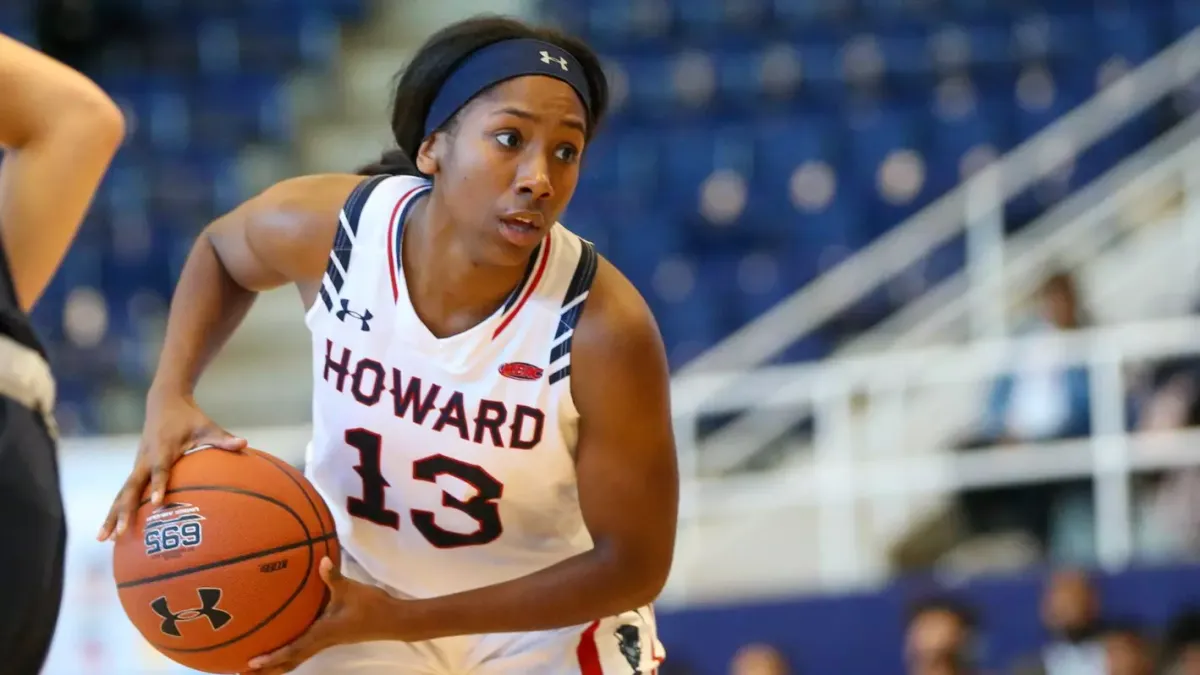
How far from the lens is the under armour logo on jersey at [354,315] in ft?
10.3

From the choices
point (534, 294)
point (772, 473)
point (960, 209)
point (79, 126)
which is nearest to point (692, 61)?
point (960, 209)

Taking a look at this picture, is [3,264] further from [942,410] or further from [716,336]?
[716,336]

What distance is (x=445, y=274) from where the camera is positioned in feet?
10.1

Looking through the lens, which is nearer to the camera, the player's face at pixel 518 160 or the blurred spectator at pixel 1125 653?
the player's face at pixel 518 160

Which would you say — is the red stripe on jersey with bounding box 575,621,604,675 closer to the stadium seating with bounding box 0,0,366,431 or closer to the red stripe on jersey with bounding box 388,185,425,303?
the red stripe on jersey with bounding box 388,185,425,303

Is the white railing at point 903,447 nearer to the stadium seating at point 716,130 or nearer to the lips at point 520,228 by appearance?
the stadium seating at point 716,130

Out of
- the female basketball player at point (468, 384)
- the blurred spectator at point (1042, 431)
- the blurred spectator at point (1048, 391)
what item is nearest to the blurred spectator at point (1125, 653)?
the blurred spectator at point (1042, 431)

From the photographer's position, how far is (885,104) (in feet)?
33.1

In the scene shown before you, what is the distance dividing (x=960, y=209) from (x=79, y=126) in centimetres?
750

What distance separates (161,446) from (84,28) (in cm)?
975

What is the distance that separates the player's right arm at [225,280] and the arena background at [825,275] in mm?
3532

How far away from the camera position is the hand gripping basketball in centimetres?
294

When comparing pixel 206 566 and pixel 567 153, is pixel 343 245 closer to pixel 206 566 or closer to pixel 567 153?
pixel 567 153

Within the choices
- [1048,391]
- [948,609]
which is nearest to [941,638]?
[948,609]
